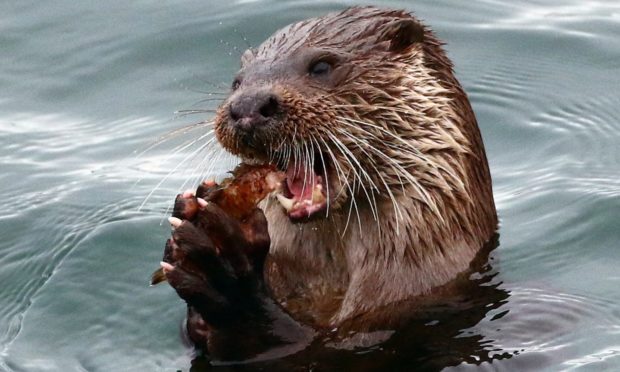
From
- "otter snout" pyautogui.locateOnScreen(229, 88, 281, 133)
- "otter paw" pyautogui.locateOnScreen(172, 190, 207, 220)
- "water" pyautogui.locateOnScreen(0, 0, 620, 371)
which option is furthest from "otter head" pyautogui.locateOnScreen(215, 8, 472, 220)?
"water" pyautogui.locateOnScreen(0, 0, 620, 371)

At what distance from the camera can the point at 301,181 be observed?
5.38 meters

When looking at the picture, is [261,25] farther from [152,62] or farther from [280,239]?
[280,239]

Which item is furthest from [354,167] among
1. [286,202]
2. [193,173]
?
[193,173]

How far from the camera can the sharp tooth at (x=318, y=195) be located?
5305 millimetres

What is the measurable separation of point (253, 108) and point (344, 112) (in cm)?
43

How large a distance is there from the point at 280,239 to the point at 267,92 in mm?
616

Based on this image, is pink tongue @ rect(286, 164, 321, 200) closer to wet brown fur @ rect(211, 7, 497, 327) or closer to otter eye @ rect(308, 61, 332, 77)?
wet brown fur @ rect(211, 7, 497, 327)

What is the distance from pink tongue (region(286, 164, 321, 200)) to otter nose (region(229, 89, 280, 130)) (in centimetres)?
24

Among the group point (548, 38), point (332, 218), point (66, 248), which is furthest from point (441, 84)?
point (548, 38)

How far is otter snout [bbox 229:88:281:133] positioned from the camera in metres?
5.18

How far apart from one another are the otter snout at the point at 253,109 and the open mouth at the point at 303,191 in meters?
0.22

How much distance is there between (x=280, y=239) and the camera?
220 inches

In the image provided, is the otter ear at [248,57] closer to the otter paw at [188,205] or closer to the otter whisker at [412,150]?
the otter whisker at [412,150]

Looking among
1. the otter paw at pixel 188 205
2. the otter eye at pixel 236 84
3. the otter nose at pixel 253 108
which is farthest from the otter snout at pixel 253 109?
the otter paw at pixel 188 205
